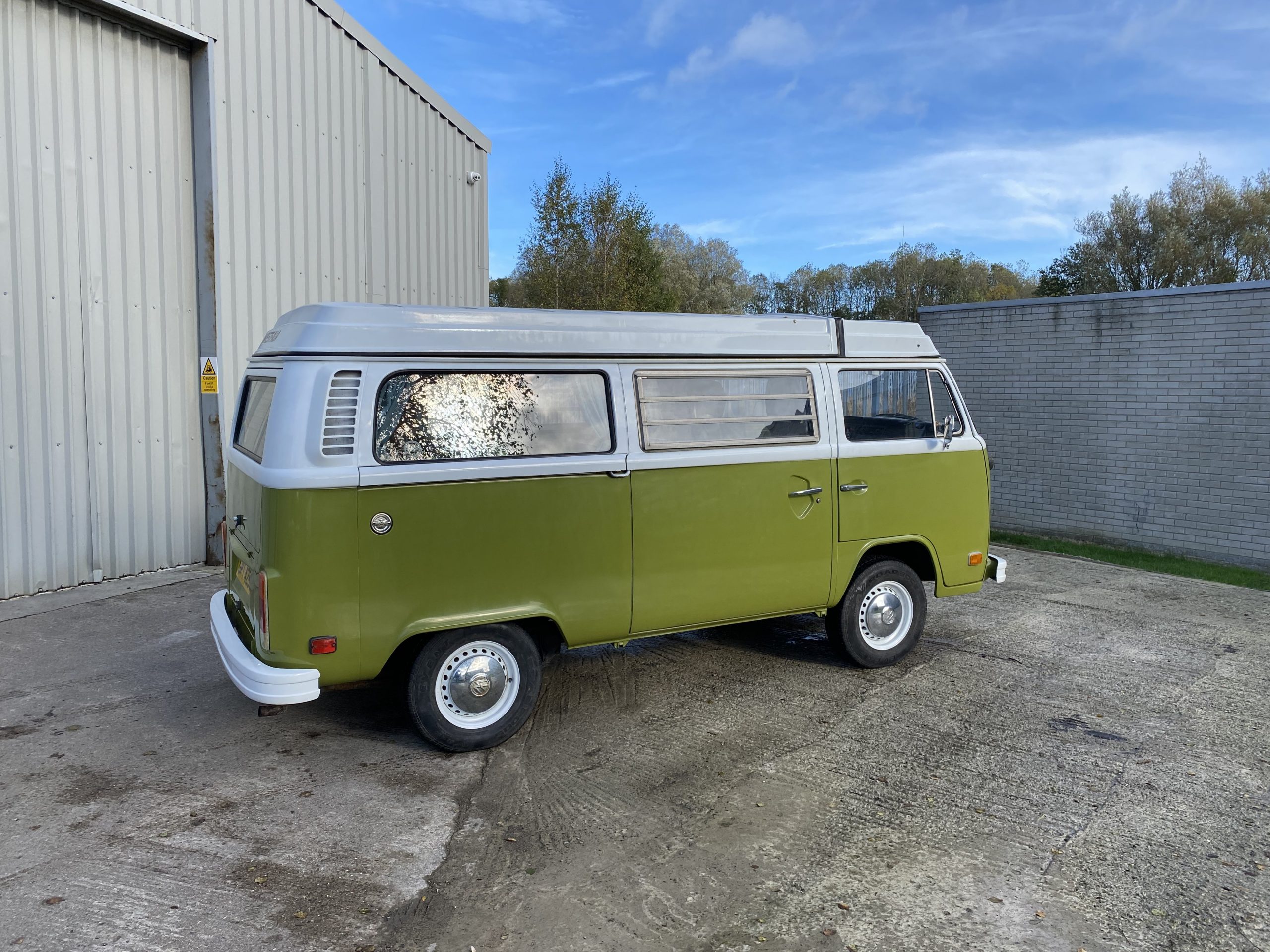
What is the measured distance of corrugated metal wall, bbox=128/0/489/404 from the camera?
9.04 m

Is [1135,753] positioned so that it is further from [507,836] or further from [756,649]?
[507,836]

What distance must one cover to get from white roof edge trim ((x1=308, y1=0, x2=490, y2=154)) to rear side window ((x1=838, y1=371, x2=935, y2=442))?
790 centimetres

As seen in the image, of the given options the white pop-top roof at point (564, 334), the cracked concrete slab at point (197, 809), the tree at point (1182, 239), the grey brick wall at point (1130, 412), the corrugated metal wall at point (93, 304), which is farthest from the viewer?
the tree at point (1182, 239)

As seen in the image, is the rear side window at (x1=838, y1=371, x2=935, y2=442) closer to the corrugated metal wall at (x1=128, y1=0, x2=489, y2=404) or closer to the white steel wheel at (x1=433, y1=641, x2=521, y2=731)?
the white steel wheel at (x1=433, y1=641, x2=521, y2=731)

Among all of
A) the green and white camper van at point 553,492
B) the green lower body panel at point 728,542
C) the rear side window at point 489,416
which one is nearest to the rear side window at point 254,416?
the green and white camper van at point 553,492

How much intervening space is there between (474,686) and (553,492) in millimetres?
1108

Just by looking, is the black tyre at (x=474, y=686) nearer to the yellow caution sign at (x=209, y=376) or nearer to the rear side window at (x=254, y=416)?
the rear side window at (x=254, y=416)

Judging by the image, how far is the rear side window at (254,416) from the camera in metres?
4.60

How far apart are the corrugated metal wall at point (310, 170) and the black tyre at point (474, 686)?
5.77m

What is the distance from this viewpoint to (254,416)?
504 centimetres

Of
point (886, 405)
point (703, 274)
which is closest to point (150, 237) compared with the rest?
point (886, 405)

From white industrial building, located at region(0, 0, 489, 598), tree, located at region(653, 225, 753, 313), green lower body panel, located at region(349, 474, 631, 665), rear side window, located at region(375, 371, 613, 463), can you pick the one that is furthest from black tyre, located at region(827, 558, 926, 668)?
tree, located at region(653, 225, 753, 313)

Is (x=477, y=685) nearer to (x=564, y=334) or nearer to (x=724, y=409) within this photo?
(x=564, y=334)

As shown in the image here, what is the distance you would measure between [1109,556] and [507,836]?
30.3 ft
